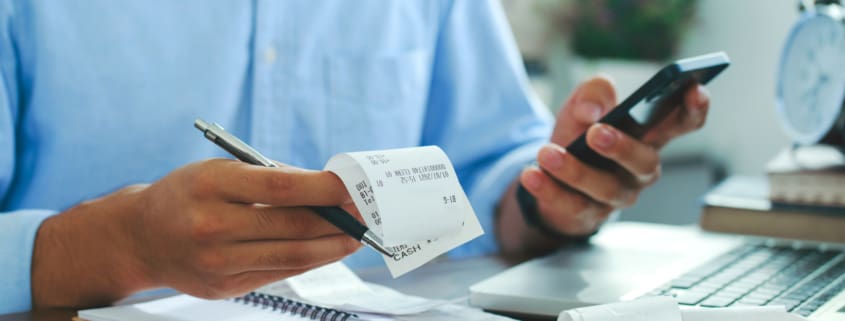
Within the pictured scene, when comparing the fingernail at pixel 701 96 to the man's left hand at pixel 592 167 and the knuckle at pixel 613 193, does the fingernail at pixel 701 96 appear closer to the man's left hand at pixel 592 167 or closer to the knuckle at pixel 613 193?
the man's left hand at pixel 592 167

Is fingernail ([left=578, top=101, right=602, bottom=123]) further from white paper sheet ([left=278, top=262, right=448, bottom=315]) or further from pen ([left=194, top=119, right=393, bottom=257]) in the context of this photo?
pen ([left=194, top=119, right=393, bottom=257])

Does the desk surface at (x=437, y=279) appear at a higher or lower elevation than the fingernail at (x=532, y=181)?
lower

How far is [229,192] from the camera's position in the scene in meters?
0.50

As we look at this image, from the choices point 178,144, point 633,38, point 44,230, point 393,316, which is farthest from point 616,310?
point 633,38

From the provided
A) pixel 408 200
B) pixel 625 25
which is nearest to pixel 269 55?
pixel 408 200

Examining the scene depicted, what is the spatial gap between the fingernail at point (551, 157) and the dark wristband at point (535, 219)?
12cm

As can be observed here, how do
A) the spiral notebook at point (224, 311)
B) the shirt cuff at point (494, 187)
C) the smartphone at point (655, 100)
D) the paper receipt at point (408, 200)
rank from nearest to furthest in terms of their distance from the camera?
the paper receipt at point (408, 200) < the spiral notebook at point (224, 311) < the smartphone at point (655, 100) < the shirt cuff at point (494, 187)

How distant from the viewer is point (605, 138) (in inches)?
30.1

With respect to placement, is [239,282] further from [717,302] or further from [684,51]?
[684,51]

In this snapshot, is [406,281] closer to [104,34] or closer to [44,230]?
[44,230]

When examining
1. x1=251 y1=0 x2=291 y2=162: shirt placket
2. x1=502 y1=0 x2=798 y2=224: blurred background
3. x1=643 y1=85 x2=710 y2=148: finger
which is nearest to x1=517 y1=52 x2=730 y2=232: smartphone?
x1=643 y1=85 x2=710 y2=148: finger

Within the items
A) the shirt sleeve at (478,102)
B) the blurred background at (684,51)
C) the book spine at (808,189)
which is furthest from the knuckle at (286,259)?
the blurred background at (684,51)

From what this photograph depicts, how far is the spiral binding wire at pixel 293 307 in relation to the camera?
0.56m

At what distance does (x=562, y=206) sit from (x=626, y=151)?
10 cm
